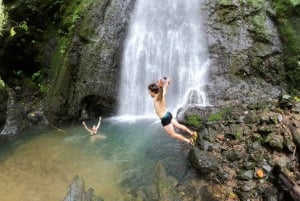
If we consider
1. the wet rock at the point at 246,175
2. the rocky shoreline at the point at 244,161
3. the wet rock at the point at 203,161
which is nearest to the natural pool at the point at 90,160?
the wet rock at the point at 203,161

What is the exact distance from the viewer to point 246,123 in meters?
10.1

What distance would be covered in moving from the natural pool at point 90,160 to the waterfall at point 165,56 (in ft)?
4.38

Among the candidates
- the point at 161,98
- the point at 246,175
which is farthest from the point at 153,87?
the point at 246,175

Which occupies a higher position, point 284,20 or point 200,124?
point 284,20

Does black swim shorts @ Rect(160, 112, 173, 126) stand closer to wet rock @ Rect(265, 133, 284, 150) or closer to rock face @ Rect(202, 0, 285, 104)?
wet rock @ Rect(265, 133, 284, 150)

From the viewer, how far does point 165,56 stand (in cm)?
1484

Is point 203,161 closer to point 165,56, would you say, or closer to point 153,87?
point 153,87

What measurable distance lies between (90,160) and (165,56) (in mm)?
6136

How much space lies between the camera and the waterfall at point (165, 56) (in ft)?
47.0

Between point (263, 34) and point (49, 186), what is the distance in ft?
31.7

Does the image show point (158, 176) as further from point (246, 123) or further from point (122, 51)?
point (122, 51)

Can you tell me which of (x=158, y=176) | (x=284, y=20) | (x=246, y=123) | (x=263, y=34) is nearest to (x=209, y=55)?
(x=263, y=34)

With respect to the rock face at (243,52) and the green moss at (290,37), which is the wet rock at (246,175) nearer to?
the rock face at (243,52)

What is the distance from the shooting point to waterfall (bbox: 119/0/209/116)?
1432 cm
